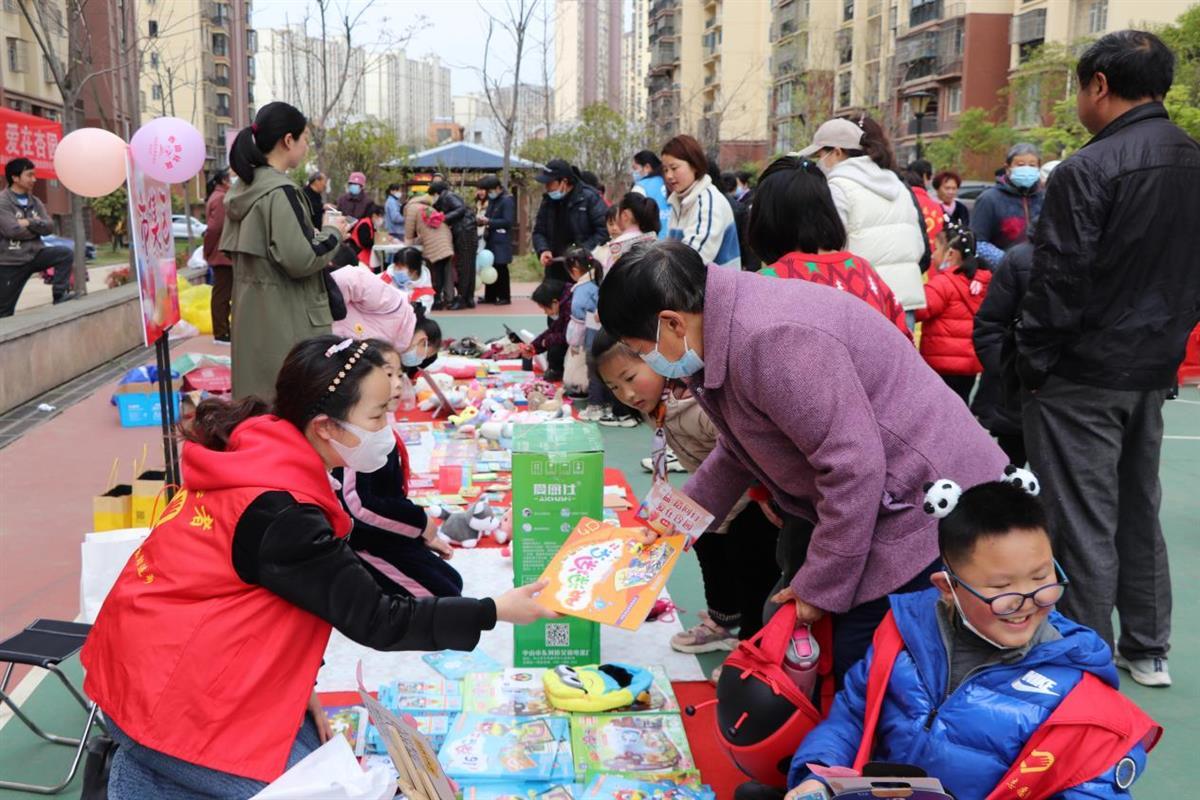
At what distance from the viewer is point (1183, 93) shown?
19250 mm

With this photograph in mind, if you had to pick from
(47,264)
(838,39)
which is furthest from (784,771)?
(838,39)

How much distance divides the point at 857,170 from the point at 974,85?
3901cm

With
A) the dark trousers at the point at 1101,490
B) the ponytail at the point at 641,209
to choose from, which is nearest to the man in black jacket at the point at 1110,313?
the dark trousers at the point at 1101,490

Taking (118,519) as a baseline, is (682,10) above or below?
above

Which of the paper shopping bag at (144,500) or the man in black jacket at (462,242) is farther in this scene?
the man in black jacket at (462,242)

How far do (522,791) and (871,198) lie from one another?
2677 mm

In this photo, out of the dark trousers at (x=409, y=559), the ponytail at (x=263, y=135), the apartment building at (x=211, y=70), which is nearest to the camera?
the dark trousers at (x=409, y=559)

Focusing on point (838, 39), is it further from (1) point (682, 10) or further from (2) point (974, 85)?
(1) point (682, 10)

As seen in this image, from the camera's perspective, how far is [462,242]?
12133mm

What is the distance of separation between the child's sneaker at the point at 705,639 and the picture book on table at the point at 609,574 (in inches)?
36.7

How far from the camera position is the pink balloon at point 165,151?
3.97 m

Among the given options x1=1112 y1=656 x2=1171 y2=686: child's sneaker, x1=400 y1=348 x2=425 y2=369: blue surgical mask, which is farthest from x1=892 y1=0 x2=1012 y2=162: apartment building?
x1=1112 y1=656 x2=1171 y2=686: child's sneaker

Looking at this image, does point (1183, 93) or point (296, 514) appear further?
point (1183, 93)

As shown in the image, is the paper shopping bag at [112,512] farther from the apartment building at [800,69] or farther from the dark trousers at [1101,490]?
the apartment building at [800,69]
